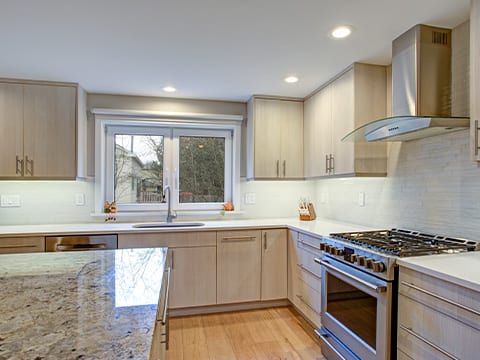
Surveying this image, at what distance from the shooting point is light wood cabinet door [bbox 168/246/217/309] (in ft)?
9.22

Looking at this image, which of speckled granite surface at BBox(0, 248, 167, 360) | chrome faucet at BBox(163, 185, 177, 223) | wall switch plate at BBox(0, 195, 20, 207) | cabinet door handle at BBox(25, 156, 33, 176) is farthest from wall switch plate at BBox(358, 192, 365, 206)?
wall switch plate at BBox(0, 195, 20, 207)

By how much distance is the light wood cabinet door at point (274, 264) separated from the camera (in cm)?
300

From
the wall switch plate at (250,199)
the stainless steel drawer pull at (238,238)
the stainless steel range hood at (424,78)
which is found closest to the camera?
the stainless steel range hood at (424,78)

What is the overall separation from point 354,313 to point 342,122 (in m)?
1.53

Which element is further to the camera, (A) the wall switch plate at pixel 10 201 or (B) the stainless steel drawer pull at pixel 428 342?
(A) the wall switch plate at pixel 10 201

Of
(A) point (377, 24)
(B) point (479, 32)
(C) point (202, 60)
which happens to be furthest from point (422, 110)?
(C) point (202, 60)

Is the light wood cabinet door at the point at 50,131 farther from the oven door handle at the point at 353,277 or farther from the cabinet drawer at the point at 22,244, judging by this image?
the oven door handle at the point at 353,277

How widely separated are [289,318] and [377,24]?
252 cm

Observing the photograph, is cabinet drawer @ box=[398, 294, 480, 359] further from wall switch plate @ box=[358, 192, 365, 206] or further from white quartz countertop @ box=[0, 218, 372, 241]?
wall switch plate @ box=[358, 192, 365, 206]

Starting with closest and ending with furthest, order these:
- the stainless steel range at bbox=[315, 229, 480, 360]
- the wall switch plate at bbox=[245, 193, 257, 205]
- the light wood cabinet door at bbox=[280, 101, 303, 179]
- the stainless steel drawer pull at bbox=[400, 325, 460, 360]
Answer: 1. the stainless steel drawer pull at bbox=[400, 325, 460, 360]
2. the stainless steel range at bbox=[315, 229, 480, 360]
3. the light wood cabinet door at bbox=[280, 101, 303, 179]
4. the wall switch plate at bbox=[245, 193, 257, 205]

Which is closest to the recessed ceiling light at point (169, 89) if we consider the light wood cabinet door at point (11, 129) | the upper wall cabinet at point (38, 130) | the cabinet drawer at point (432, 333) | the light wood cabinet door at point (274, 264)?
the upper wall cabinet at point (38, 130)

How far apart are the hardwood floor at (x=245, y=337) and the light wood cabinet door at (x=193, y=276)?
18 cm

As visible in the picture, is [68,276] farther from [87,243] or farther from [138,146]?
[138,146]

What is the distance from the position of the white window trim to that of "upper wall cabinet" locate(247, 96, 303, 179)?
0.72 feet
